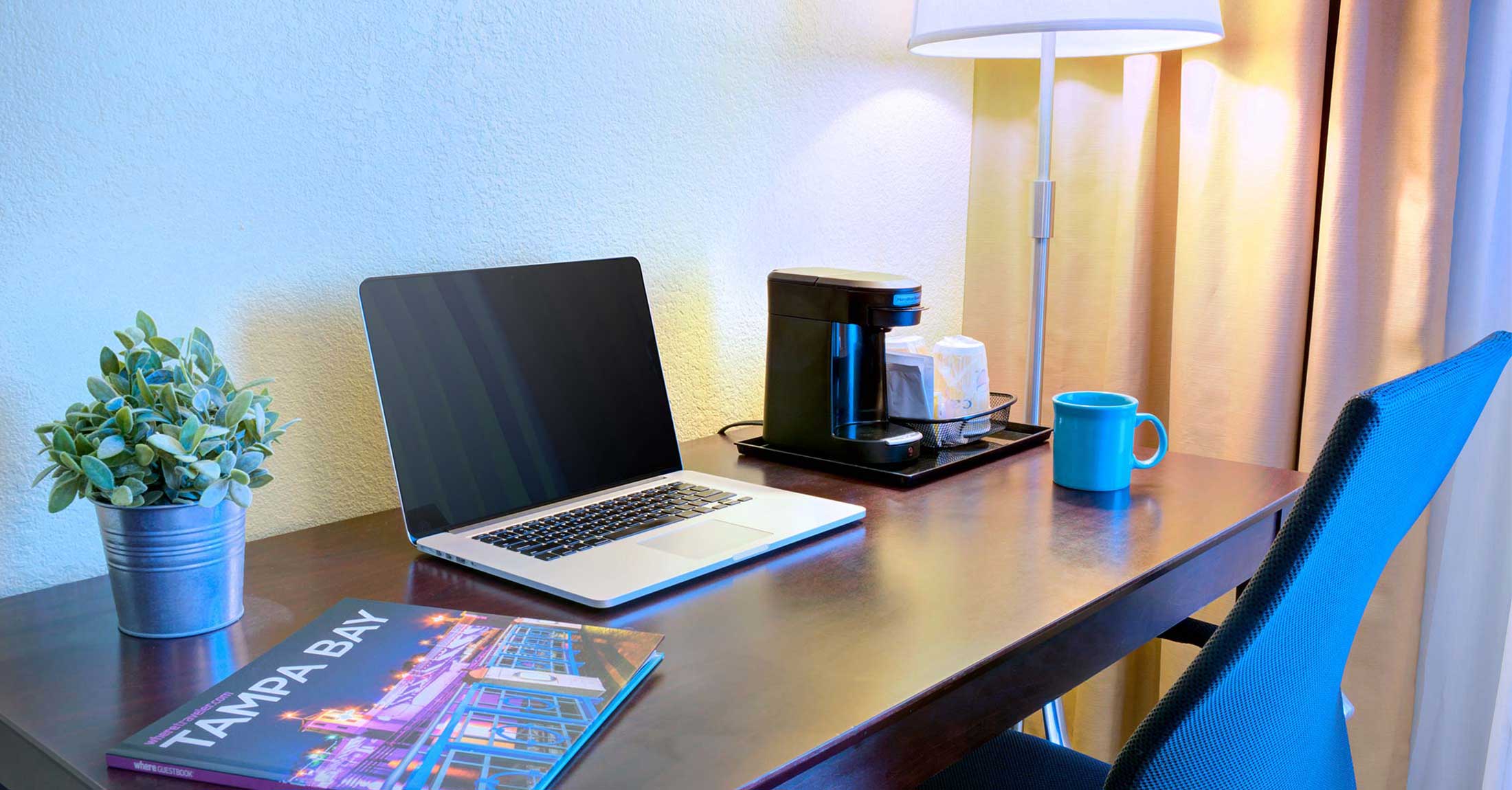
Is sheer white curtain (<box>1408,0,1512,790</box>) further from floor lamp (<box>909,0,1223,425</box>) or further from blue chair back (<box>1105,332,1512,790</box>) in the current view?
blue chair back (<box>1105,332,1512,790</box>)

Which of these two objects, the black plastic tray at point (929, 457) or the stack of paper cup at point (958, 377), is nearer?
the black plastic tray at point (929, 457)

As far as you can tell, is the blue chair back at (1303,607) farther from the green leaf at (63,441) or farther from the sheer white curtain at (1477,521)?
the sheer white curtain at (1477,521)

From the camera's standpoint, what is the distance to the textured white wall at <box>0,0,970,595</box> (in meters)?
0.84

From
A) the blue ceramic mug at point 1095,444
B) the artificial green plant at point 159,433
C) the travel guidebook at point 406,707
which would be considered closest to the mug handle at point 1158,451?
the blue ceramic mug at point 1095,444

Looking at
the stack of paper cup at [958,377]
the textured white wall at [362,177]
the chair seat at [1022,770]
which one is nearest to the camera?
the textured white wall at [362,177]

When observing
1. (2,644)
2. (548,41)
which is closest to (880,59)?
(548,41)

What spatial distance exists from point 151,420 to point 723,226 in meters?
0.78

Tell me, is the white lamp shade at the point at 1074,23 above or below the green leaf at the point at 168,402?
above

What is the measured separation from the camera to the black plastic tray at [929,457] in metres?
1.17

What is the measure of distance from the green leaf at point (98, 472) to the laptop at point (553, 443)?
253 mm

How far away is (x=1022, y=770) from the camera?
1.10m

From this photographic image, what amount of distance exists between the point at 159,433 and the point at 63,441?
0.19ft

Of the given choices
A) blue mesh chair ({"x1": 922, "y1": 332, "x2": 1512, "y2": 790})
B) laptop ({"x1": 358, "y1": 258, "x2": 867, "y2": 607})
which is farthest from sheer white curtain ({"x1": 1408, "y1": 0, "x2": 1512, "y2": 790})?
laptop ({"x1": 358, "y1": 258, "x2": 867, "y2": 607})

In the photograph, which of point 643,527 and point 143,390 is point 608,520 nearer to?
point 643,527
